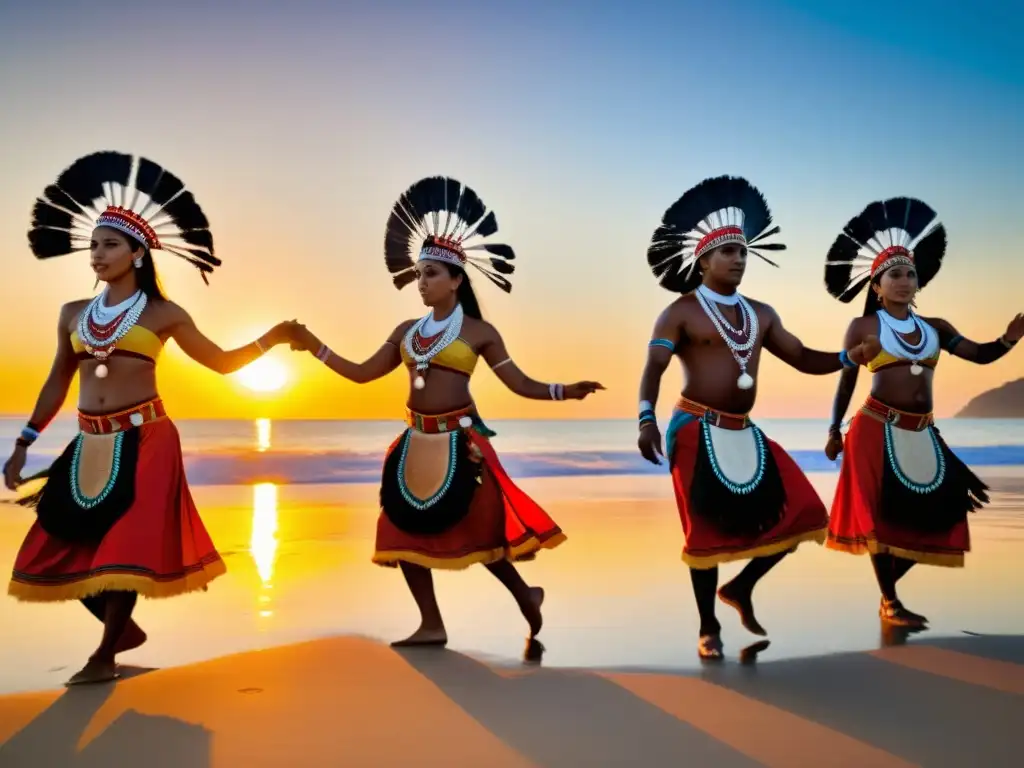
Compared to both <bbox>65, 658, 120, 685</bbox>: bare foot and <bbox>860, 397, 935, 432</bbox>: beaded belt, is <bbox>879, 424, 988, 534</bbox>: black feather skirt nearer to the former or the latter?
<bbox>860, 397, 935, 432</bbox>: beaded belt

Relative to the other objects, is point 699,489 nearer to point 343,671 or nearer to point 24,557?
point 343,671

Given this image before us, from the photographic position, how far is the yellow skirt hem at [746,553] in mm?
4617

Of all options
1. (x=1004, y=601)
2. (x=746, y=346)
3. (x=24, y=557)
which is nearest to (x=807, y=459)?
(x=1004, y=601)

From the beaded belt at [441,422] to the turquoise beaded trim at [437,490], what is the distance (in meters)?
0.04

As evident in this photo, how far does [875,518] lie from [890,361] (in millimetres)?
821

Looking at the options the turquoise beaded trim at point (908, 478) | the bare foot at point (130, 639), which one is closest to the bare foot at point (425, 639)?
the bare foot at point (130, 639)

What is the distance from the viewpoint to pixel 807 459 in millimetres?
22359

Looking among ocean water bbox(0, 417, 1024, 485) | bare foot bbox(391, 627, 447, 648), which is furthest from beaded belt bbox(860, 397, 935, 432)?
ocean water bbox(0, 417, 1024, 485)

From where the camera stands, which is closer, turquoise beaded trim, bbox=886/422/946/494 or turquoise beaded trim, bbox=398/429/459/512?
turquoise beaded trim, bbox=398/429/459/512

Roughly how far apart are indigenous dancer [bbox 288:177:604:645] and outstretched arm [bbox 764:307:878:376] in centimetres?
96

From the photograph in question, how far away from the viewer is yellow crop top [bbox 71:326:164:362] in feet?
15.1

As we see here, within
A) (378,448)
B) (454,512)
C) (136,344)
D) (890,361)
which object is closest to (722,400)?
(890,361)

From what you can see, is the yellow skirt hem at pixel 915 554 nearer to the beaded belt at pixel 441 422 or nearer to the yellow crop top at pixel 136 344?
the beaded belt at pixel 441 422

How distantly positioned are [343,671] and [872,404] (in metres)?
3.11
